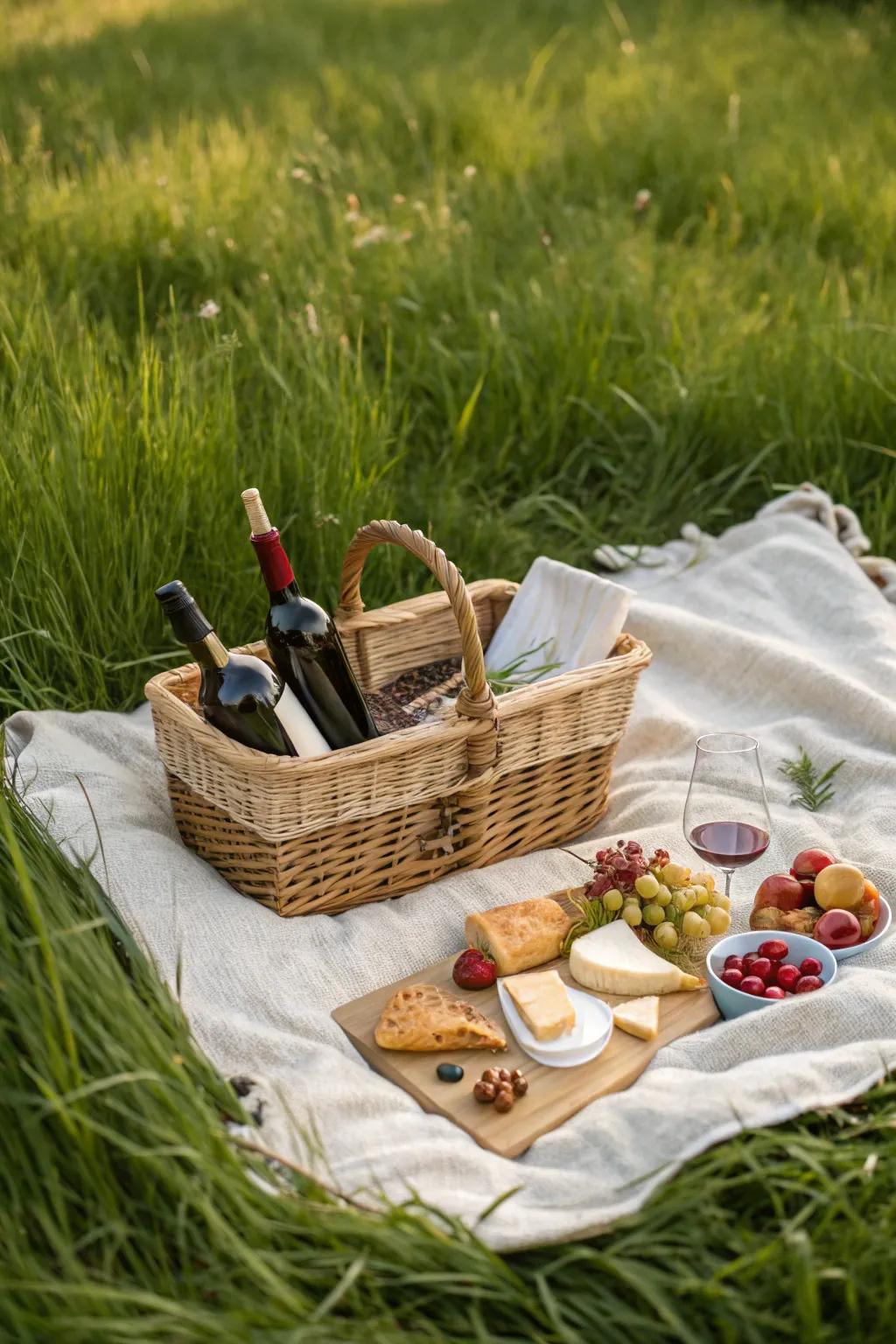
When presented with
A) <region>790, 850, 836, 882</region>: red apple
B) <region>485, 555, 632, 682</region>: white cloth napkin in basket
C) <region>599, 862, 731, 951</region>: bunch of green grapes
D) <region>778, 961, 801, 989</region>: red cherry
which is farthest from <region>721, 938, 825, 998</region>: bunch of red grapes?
<region>485, 555, 632, 682</region>: white cloth napkin in basket

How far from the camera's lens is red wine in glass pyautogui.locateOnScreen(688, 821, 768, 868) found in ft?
8.38

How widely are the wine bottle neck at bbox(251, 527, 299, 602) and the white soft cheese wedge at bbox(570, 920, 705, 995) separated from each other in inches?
36.6

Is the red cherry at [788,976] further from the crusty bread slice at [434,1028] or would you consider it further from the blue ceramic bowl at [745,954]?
the crusty bread slice at [434,1028]

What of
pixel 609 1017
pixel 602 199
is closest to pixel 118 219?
pixel 602 199

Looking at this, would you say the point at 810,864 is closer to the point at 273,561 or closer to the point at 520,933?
the point at 520,933

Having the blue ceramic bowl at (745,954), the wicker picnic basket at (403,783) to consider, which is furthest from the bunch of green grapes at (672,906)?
the wicker picnic basket at (403,783)

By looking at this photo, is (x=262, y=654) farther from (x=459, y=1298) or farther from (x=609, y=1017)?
(x=459, y=1298)

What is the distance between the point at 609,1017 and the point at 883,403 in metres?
2.98

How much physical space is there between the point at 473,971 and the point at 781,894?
671mm

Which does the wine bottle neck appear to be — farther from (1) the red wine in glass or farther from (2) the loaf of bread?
(1) the red wine in glass

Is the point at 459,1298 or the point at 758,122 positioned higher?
the point at 758,122

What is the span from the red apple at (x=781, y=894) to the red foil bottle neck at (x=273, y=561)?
3.88ft

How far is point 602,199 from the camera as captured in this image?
5922 mm

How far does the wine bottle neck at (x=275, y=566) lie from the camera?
2.65 meters
